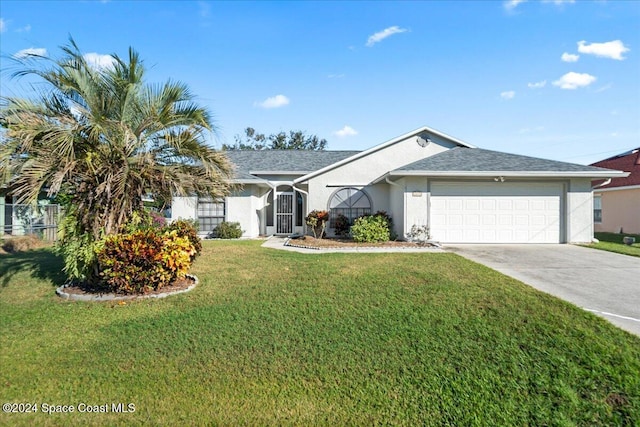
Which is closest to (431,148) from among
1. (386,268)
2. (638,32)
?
(638,32)

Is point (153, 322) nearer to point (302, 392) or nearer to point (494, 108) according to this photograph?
point (302, 392)

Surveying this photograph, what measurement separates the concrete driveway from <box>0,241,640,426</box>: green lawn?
608 mm

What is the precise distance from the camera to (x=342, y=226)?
15.4 meters

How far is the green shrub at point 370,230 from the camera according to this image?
1357cm

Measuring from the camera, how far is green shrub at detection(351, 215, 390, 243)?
1357 cm

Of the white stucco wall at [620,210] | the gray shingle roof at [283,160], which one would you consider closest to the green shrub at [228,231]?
the gray shingle roof at [283,160]

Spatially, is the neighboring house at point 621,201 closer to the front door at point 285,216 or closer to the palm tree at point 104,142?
the front door at point 285,216

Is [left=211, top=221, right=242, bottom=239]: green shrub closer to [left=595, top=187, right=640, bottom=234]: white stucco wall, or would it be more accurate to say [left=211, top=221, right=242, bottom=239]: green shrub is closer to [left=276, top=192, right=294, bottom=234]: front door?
[left=276, top=192, right=294, bottom=234]: front door

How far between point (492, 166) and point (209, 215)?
13203mm

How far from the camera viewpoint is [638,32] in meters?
9.91

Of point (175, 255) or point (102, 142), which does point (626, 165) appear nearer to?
point (175, 255)

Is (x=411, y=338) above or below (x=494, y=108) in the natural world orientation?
below

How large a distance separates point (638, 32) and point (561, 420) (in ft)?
40.7

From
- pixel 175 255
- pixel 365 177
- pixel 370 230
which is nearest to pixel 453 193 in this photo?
pixel 370 230
